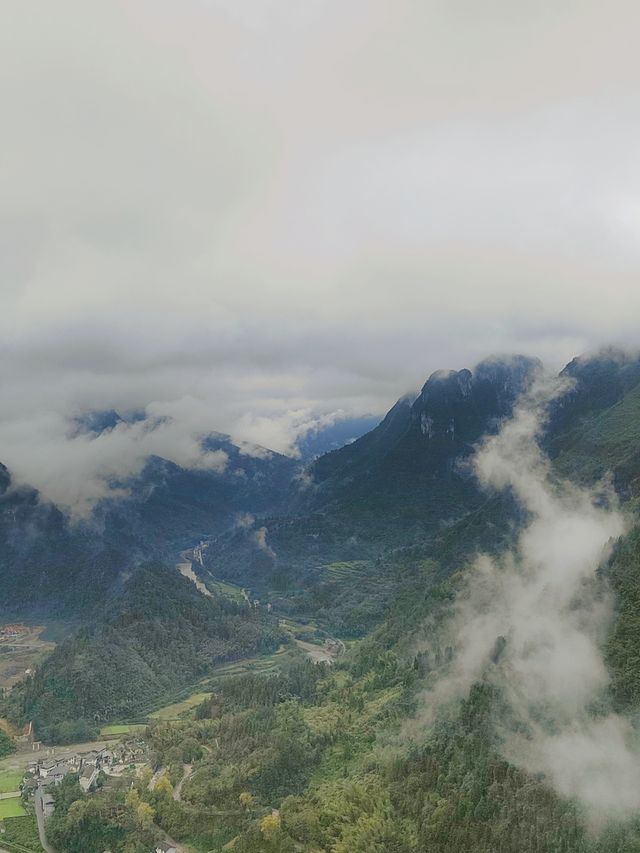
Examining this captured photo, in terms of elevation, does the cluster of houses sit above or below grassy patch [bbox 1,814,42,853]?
above

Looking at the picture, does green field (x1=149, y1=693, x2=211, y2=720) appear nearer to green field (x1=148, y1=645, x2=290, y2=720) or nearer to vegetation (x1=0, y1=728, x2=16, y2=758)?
green field (x1=148, y1=645, x2=290, y2=720)

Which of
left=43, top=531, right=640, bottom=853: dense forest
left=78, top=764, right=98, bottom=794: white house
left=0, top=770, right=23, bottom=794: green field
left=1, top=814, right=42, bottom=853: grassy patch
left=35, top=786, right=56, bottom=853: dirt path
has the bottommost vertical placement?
left=0, top=770, right=23, bottom=794: green field

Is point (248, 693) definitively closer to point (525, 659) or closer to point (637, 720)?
point (525, 659)

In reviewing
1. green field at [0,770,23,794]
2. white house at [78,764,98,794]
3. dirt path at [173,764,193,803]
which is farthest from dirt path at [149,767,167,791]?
green field at [0,770,23,794]

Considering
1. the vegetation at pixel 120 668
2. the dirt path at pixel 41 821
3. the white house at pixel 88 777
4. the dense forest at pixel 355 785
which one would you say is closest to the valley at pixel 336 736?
the dense forest at pixel 355 785

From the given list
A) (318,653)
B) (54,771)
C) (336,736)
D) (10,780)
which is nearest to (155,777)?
(54,771)

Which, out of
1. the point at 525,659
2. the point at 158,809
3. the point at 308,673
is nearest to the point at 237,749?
the point at 158,809

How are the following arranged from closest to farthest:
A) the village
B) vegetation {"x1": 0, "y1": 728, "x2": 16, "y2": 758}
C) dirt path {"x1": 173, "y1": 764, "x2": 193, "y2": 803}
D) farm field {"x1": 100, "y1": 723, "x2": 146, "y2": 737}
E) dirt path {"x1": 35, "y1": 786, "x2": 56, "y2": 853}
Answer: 1. dirt path {"x1": 35, "y1": 786, "x2": 56, "y2": 853}
2. dirt path {"x1": 173, "y1": 764, "x2": 193, "y2": 803}
3. the village
4. vegetation {"x1": 0, "y1": 728, "x2": 16, "y2": 758}
5. farm field {"x1": 100, "y1": 723, "x2": 146, "y2": 737}
